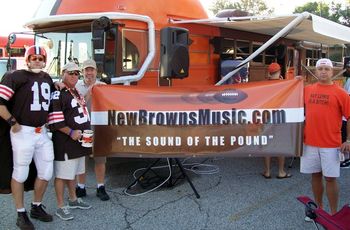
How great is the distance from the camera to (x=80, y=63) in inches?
267

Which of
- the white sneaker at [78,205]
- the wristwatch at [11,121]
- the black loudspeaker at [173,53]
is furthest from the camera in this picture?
the black loudspeaker at [173,53]

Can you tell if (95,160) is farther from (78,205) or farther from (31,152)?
(31,152)

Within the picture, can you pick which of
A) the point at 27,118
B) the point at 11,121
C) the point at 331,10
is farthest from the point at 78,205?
the point at 331,10

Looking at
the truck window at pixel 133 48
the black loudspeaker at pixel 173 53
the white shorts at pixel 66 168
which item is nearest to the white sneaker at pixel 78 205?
the white shorts at pixel 66 168

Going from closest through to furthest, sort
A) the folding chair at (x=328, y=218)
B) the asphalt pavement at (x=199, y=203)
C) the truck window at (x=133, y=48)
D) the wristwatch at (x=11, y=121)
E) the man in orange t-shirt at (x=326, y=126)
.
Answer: the folding chair at (x=328, y=218) < the wristwatch at (x=11, y=121) < the man in orange t-shirt at (x=326, y=126) < the asphalt pavement at (x=199, y=203) < the truck window at (x=133, y=48)

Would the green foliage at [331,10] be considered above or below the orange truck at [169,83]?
above

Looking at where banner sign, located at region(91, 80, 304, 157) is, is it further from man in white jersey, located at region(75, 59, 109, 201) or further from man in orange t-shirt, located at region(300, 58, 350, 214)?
man in orange t-shirt, located at region(300, 58, 350, 214)

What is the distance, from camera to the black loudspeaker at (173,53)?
5871 mm

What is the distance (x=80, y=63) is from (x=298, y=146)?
364 centimetres

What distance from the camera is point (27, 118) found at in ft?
14.5

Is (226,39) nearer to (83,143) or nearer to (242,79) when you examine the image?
(242,79)

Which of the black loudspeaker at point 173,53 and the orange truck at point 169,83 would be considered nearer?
the orange truck at point 169,83

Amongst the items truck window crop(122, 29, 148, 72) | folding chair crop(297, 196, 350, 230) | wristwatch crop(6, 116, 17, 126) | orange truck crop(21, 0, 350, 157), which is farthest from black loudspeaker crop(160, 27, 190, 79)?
folding chair crop(297, 196, 350, 230)

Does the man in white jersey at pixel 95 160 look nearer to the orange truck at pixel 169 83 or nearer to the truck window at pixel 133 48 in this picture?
the orange truck at pixel 169 83
